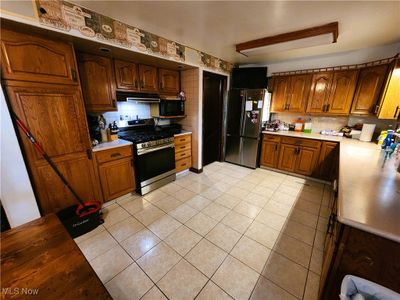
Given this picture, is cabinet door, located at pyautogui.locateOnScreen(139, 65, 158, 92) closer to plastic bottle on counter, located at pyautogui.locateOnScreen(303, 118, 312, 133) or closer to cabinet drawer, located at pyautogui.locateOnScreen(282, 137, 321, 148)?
cabinet drawer, located at pyautogui.locateOnScreen(282, 137, 321, 148)

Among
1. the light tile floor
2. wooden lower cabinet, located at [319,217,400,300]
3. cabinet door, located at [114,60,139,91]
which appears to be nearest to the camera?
wooden lower cabinet, located at [319,217,400,300]

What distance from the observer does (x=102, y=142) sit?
7.94 feet

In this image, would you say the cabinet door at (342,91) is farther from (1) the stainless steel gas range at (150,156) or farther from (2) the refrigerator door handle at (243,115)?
(1) the stainless steel gas range at (150,156)

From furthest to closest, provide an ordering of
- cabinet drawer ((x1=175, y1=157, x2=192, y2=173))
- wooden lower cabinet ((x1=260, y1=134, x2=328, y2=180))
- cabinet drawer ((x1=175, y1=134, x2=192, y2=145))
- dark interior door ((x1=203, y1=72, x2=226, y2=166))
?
dark interior door ((x1=203, y1=72, x2=226, y2=166)) → cabinet drawer ((x1=175, y1=157, x2=192, y2=173)) → cabinet drawer ((x1=175, y1=134, x2=192, y2=145)) → wooden lower cabinet ((x1=260, y1=134, x2=328, y2=180))

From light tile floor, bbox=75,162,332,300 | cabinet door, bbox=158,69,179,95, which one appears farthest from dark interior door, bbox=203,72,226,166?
light tile floor, bbox=75,162,332,300

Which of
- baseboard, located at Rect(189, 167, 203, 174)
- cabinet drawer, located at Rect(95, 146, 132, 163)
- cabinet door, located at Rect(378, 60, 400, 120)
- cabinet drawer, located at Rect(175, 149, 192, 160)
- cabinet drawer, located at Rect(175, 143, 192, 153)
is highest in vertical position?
cabinet door, located at Rect(378, 60, 400, 120)

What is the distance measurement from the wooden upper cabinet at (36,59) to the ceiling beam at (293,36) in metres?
2.33

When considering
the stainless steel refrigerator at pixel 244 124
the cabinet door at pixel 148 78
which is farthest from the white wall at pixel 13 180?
the stainless steel refrigerator at pixel 244 124

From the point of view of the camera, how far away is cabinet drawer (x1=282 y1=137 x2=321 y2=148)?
3014 mm

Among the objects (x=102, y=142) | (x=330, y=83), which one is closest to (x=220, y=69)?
(x=330, y=83)

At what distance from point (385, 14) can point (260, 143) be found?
240 cm

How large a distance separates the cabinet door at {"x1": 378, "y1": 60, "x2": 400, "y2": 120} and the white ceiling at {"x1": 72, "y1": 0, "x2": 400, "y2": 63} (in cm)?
51

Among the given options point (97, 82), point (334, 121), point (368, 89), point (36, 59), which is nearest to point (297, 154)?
point (334, 121)

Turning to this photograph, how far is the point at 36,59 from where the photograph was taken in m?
1.54
